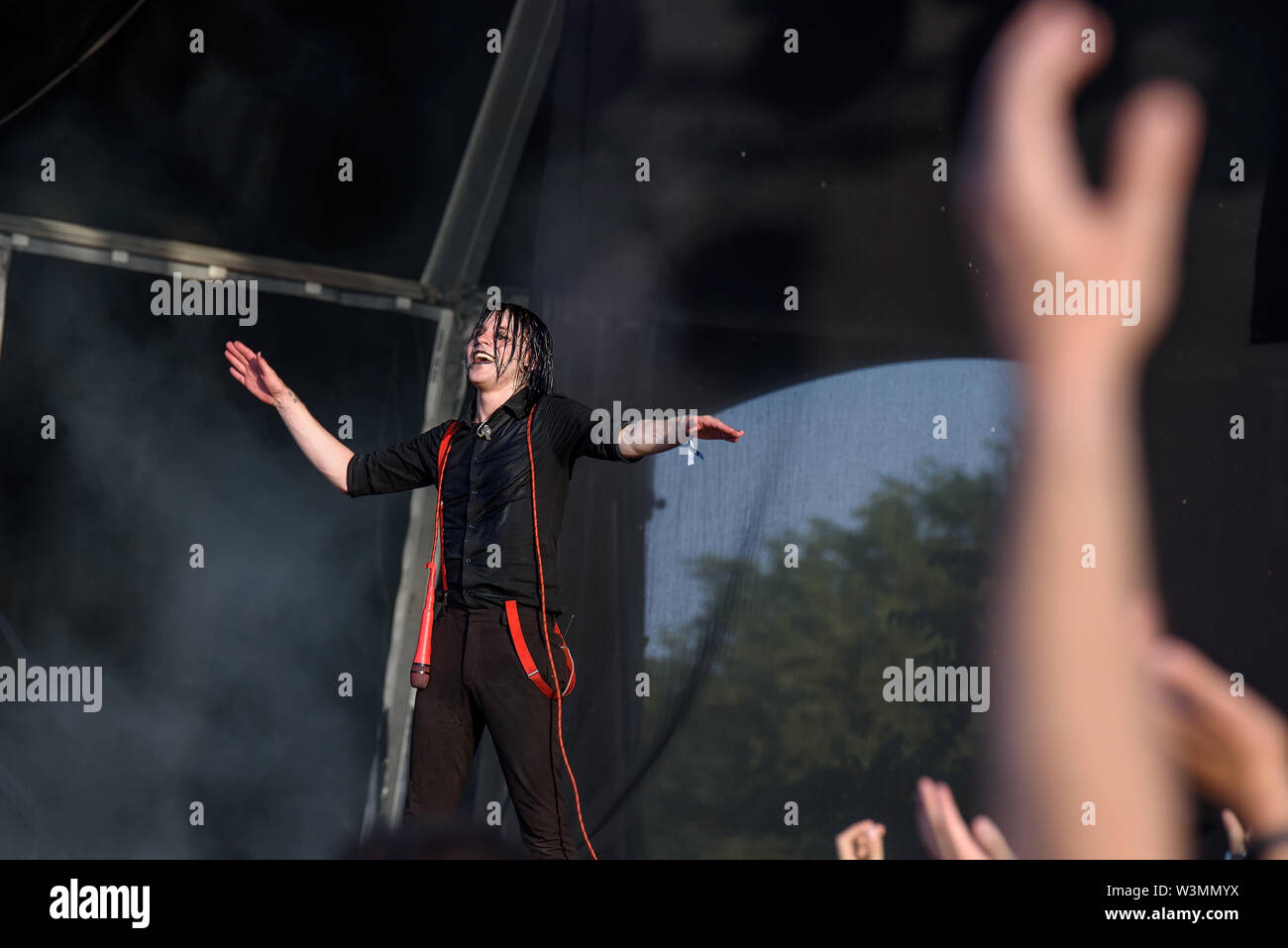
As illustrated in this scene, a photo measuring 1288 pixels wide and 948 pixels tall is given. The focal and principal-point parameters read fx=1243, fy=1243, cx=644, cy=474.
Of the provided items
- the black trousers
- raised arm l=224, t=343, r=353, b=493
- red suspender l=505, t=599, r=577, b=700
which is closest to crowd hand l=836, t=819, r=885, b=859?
the black trousers

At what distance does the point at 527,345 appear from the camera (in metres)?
3.02

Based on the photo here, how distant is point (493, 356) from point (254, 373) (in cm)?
62

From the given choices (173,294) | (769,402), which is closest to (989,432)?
(769,402)

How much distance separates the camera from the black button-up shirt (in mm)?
2828

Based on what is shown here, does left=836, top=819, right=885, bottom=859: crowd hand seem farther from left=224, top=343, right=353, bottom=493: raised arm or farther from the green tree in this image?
left=224, top=343, right=353, bottom=493: raised arm

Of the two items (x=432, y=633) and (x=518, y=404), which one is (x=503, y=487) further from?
(x=432, y=633)

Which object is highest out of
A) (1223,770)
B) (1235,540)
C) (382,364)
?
(382,364)

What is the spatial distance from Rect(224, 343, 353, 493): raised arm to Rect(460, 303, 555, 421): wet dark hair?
0.44 m

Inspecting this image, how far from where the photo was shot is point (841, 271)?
3.97 metres

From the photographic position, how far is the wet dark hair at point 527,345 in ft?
9.79

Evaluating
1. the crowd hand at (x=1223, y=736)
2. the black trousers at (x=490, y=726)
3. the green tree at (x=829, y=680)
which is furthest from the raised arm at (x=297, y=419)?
the crowd hand at (x=1223, y=736)

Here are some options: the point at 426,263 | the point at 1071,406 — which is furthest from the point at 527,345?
the point at 1071,406

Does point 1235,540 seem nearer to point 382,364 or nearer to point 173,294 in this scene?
point 382,364
